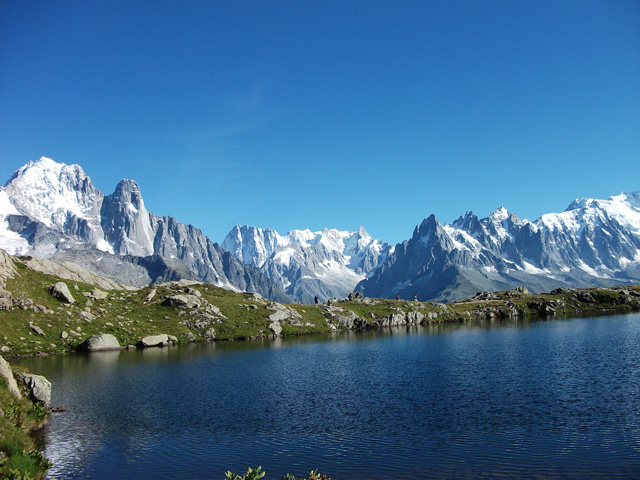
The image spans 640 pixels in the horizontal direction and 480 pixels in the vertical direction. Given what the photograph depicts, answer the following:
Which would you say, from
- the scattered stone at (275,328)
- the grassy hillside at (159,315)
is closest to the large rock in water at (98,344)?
the grassy hillside at (159,315)

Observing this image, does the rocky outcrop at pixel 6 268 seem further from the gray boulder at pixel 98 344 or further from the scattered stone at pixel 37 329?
the gray boulder at pixel 98 344

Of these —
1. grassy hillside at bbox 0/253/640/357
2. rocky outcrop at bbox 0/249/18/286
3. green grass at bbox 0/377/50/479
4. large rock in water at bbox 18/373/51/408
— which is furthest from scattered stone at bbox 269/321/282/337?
green grass at bbox 0/377/50/479

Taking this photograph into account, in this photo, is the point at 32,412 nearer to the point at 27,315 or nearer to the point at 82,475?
the point at 82,475

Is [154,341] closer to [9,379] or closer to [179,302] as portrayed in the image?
[179,302]

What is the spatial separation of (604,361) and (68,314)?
111 meters

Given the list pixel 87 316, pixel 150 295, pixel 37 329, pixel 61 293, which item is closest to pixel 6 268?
pixel 61 293

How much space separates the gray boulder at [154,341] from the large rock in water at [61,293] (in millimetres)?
21772

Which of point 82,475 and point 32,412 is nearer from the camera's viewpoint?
point 82,475

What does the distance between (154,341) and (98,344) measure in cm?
1421

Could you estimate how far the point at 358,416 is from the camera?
4484 cm

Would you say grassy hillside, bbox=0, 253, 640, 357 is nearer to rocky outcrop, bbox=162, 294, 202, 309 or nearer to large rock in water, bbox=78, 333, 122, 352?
rocky outcrop, bbox=162, 294, 202, 309

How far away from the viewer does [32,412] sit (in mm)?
42938

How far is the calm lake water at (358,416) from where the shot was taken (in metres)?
32.2

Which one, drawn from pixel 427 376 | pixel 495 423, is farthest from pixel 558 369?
pixel 495 423
